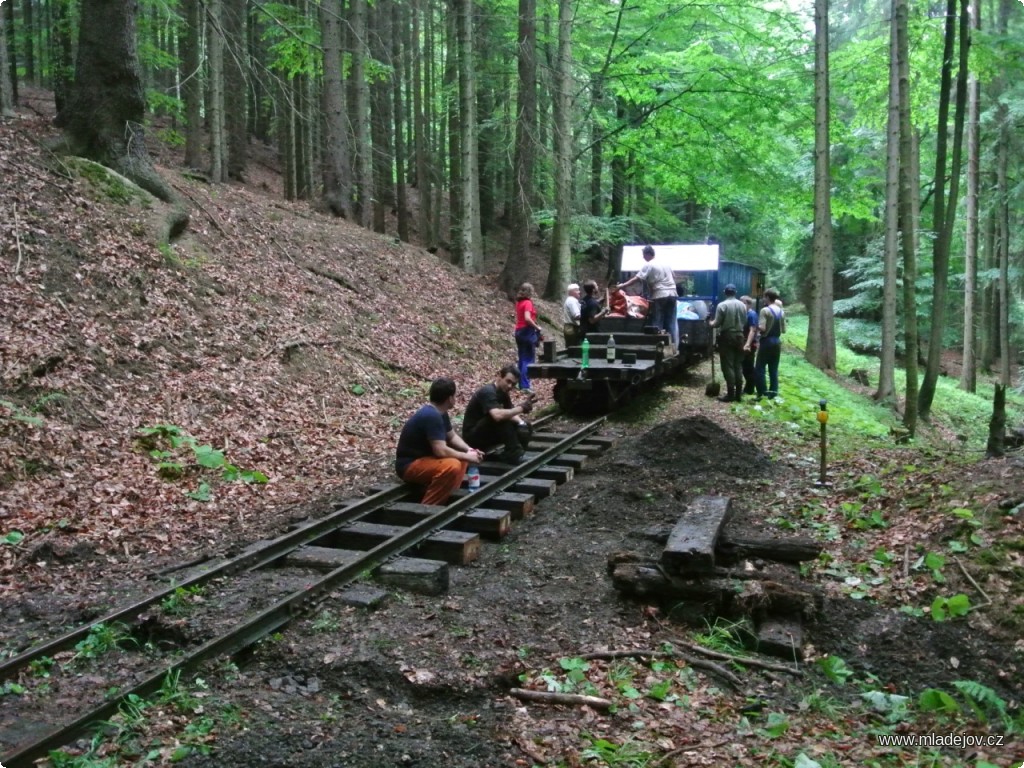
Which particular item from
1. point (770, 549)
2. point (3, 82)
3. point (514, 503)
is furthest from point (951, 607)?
point (3, 82)

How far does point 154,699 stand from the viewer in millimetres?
4328

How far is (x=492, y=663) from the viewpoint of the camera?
507cm

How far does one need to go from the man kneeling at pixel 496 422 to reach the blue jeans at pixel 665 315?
19.1 ft

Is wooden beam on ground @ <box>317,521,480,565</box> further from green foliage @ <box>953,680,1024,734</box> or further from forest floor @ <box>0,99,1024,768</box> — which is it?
green foliage @ <box>953,680,1024,734</box>

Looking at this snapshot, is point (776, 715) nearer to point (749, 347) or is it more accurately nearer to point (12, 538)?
point (12, 538)

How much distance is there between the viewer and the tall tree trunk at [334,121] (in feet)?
59.6

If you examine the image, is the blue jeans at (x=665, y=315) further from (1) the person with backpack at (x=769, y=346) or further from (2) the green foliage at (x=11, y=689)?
(2) the green foliage at (x=11, y=689)

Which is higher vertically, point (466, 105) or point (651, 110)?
point (651, 110)

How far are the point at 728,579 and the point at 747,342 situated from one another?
890 cm

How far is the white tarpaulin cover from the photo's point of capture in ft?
60.3

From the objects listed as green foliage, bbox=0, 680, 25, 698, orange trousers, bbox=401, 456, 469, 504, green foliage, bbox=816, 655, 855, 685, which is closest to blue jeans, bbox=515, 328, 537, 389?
orange trousers, bbox=401, 456, 469, 504

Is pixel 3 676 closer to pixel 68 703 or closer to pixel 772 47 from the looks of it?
pixel 68 703

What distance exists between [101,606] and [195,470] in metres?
3.04

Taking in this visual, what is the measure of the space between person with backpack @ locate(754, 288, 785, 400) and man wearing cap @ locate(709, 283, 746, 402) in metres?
0.42
